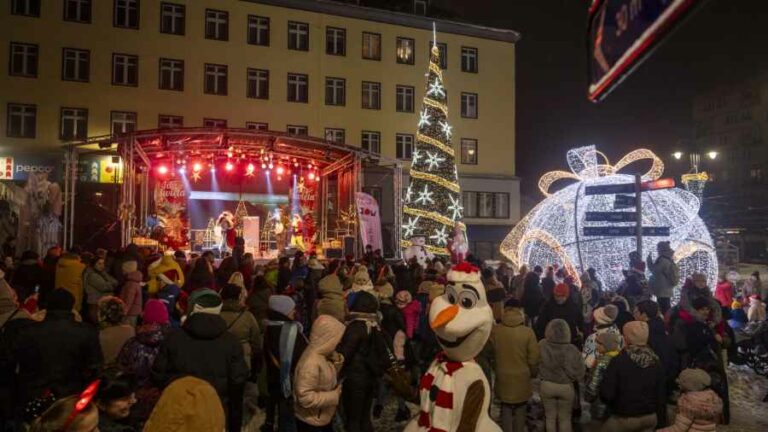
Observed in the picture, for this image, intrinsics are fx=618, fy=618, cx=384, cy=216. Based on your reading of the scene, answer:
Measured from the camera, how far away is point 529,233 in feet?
51.6

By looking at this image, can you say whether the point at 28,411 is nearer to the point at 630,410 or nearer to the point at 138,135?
the point at 630,410

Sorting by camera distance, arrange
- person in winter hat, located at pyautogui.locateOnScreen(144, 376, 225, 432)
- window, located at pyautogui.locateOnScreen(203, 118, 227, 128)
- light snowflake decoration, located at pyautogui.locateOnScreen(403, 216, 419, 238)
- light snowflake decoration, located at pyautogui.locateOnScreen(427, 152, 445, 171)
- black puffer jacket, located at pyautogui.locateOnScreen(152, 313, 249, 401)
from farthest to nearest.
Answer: window, located at pyautogui.locateOnScreen(203, 118, 227, 128) → light snowflake decoration, located at pyautogui.locateOnScreen(427, 152, 445, 171) → light snowflake decoration, located at pyautogui.locateOnScreen(403, 216, 419, 238) → black puffer jacket, located at pyautogui.locateOnScreen(152, 313, 249, 401) → person in winter hat, located at pyautogui.locateOnScreen(144, 376, 225, 432)

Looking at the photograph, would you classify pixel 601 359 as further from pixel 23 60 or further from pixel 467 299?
pixel 23 60

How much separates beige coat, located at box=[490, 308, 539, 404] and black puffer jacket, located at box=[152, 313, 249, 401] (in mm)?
2698

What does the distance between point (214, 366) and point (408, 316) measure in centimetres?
407

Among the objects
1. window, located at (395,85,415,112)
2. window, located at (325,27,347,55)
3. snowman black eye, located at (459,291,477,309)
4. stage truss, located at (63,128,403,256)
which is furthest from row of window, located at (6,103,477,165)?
snowman black eye, located at (459,291,477,309)

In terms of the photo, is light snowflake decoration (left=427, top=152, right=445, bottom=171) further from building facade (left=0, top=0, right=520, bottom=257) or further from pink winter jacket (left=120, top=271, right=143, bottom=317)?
pink winter jacket (left=120, top=271, right=143, bottom=317)

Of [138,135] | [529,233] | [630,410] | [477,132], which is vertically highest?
[477,132]

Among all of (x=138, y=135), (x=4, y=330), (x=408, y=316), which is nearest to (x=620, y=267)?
(x=408, y=316)

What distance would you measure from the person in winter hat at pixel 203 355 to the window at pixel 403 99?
98.4 ft

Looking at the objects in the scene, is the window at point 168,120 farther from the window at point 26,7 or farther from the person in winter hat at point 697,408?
the person in winter hat at point 697,408

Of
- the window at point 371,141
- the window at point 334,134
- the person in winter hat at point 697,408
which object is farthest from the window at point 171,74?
the person in winter hat at point 697,408

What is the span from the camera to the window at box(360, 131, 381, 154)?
110 ft

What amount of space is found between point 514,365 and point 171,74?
27418 millimetres
